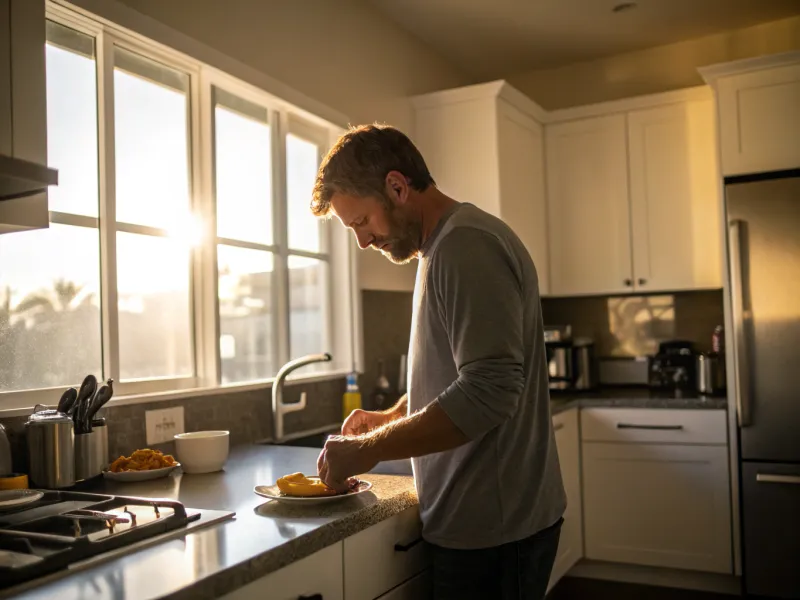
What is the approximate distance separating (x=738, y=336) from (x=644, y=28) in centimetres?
171

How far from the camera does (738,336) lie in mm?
3143

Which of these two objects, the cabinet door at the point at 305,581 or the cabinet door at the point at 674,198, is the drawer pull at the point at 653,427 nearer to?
the cabinet door at the point at 674,198

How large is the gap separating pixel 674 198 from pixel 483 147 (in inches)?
41.2

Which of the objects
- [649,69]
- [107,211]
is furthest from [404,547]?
[649,69]

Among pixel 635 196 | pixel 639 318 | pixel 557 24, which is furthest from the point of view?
pixel 639 318

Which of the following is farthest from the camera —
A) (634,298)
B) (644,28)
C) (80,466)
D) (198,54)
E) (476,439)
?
(634,298)

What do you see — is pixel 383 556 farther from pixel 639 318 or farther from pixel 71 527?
pixel 639 318

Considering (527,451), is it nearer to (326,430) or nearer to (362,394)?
(326,430)

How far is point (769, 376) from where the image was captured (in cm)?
309

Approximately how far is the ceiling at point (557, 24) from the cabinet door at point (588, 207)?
443mm

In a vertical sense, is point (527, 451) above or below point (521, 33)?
below

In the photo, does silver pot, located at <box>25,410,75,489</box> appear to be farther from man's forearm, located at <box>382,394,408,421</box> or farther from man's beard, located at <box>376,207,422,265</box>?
man's beard, located at <box>376,207,422,265</box>

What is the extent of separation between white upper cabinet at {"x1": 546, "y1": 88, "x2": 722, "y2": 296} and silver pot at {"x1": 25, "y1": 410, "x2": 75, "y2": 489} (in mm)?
2868

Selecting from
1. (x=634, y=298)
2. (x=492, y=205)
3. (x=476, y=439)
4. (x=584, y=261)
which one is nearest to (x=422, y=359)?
(x=476, y=439)
